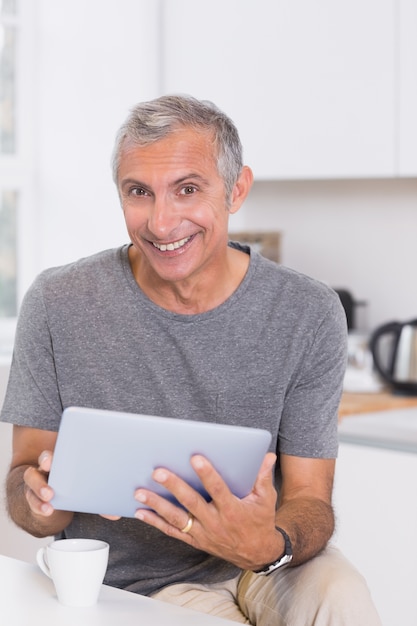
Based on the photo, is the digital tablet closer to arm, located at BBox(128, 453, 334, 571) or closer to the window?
arm, located at BBox(128, 453, 334, 571)

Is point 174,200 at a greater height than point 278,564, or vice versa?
point 174,200

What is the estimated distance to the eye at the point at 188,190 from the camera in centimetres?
172

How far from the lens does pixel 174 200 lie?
1703 millimetres

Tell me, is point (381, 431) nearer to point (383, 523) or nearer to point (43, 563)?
point (383, 523)

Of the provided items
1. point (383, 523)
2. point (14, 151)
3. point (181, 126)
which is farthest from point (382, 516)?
point (14, 151)

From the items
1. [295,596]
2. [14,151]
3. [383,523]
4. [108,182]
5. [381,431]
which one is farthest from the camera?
[14,151]

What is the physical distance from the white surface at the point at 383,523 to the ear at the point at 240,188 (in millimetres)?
1057

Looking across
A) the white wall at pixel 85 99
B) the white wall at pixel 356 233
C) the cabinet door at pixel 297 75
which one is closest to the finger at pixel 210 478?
the cabinet door at pixel 297 75

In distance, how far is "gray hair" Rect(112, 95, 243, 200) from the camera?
5.58 feet

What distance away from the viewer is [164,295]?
6.01 ft

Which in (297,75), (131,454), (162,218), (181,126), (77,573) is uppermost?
(297,75)

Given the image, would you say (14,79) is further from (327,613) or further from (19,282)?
(327,613)

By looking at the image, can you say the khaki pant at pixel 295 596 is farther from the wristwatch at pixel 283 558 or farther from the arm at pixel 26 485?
the arm at pixel 26 485

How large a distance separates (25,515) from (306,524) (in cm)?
44
